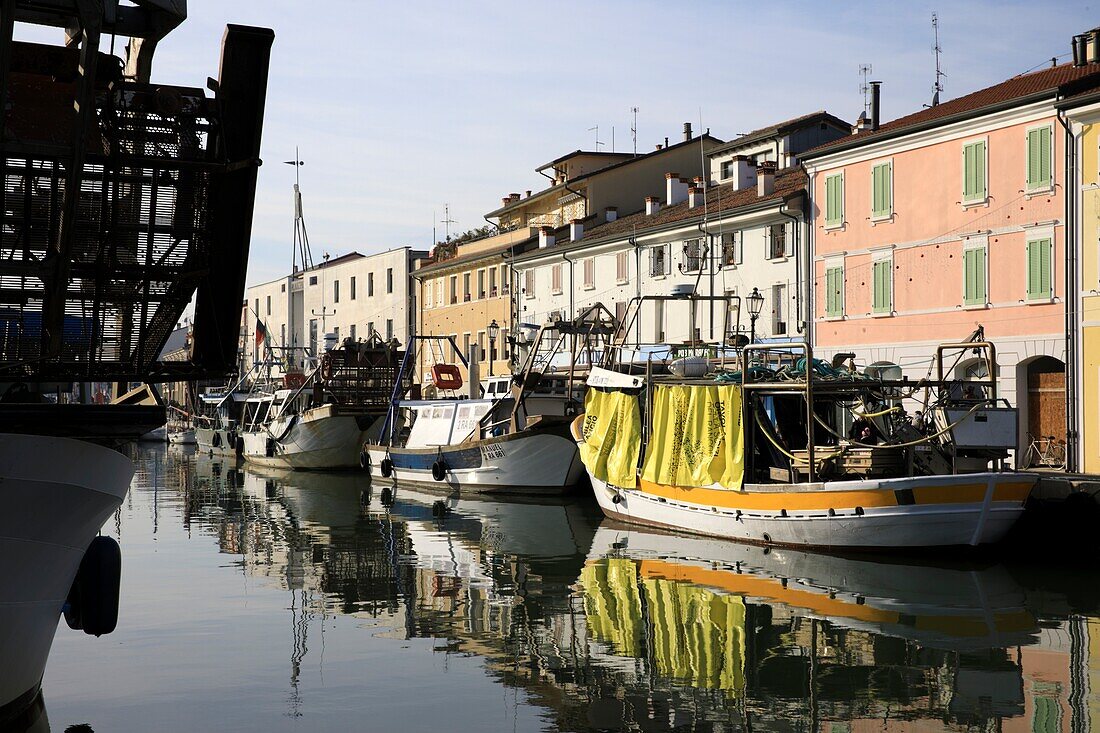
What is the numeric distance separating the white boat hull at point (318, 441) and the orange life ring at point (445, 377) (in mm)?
3422

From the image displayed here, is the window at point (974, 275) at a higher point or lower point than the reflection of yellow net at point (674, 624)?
higher

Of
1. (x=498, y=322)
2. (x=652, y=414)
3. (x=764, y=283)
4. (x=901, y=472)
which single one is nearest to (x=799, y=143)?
(x=764, y=283)

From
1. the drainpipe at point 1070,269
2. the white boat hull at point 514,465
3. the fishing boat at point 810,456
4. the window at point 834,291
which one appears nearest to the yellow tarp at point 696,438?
the fishing boat at point 810,456

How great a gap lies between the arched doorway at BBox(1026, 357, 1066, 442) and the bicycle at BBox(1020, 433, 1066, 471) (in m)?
0.17

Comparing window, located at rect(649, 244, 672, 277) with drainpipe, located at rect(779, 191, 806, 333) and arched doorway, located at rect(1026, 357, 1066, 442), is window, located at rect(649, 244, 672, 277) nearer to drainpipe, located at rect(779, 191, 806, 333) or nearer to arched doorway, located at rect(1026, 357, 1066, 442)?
drainpipe, located at rect(779, 191, 806, 333)

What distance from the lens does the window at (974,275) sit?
36531mm

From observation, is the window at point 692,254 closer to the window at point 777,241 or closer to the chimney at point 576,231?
the window at point 777,241

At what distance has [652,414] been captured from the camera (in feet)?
92.4

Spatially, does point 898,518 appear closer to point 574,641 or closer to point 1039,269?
point 574,641

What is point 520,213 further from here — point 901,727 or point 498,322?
point 901,727

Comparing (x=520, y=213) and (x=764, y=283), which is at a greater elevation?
(x=520, y=213)

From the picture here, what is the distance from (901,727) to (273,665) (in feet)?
22.6

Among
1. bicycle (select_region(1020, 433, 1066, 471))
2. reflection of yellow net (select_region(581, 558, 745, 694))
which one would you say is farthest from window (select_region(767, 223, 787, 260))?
reflection of yellow net (select_region(581, 558, 745, 694))

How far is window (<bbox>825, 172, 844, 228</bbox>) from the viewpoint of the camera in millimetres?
41844
